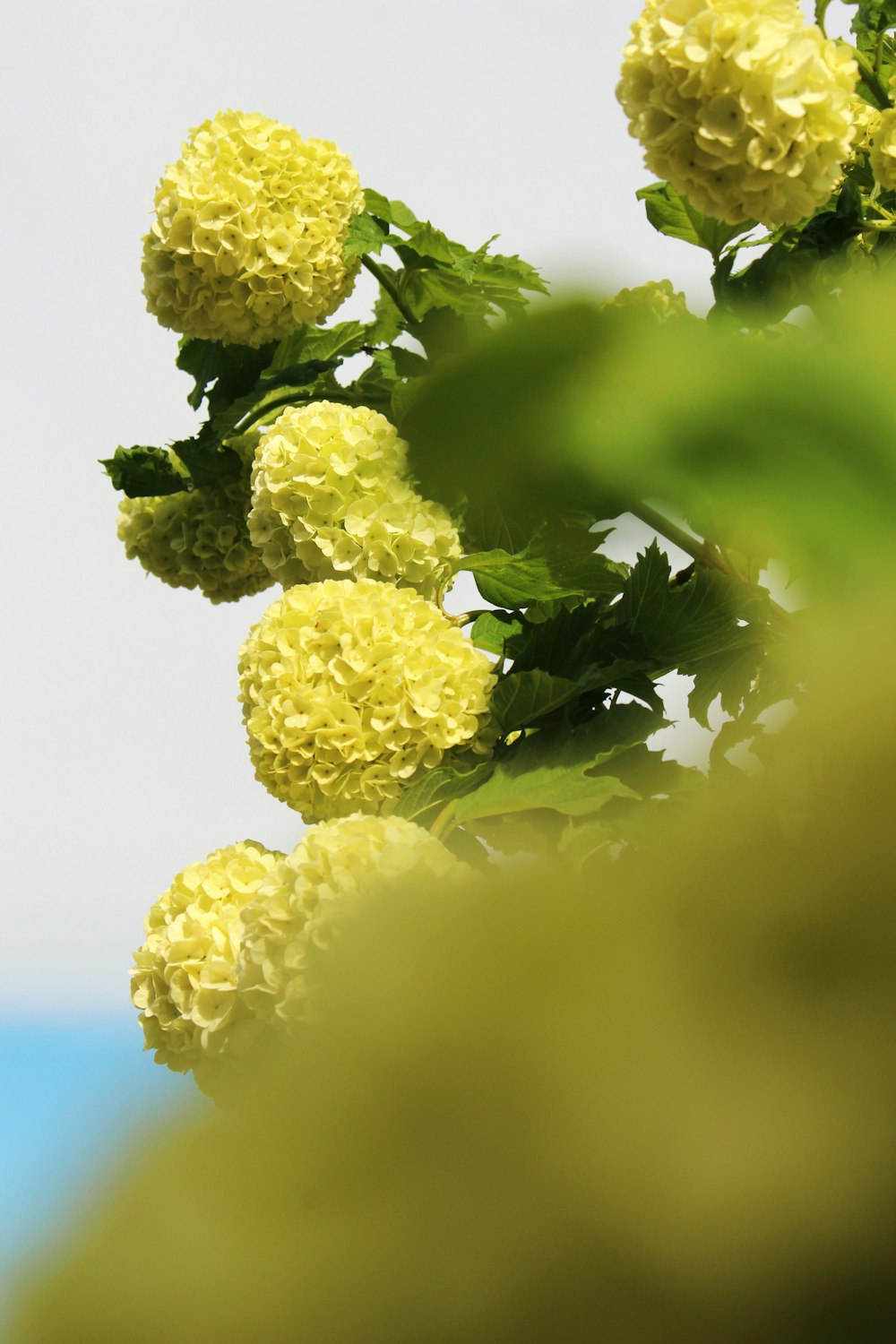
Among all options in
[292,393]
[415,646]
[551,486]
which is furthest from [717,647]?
[551,486]

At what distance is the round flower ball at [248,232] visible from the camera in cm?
126

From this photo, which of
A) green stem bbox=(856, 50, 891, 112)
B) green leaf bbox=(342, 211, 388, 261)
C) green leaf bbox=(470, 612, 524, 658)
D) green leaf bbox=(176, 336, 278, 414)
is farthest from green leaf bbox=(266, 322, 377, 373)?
green stem bbox=(856, 50, 891, 112)

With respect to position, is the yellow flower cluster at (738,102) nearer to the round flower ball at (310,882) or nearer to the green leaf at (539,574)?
the green leaf at (539,574)

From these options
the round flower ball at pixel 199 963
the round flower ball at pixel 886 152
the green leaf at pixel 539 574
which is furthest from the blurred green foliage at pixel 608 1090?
the round flower ball at pixel 886 152

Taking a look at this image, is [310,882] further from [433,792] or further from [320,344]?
[320,344]

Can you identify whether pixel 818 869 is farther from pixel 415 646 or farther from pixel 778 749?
pixel 415 646

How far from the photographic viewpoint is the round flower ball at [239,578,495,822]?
0.98 metres

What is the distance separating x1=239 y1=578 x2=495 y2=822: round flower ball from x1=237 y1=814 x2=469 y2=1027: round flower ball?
100 millimetres

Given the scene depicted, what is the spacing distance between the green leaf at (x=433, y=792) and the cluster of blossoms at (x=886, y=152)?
61 centimetres

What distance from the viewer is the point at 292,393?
136 centimetres

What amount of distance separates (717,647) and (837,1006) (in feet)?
2.69

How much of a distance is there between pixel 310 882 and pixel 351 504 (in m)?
0.38

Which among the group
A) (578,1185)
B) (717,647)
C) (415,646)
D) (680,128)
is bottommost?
(717,647)

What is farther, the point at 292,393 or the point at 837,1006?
the point at 292,393
